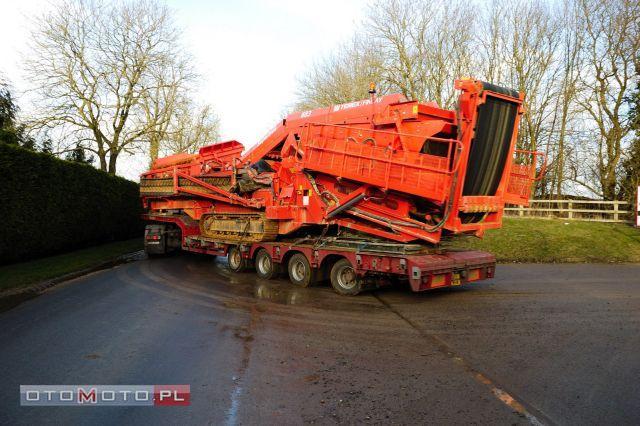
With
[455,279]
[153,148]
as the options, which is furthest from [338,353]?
[153,148]

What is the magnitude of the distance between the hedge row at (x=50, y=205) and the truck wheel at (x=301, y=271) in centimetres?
753

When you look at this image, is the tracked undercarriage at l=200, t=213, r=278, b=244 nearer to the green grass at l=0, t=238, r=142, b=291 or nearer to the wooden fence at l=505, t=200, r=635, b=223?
the green grass at l=0, t=238, r=142, b=291

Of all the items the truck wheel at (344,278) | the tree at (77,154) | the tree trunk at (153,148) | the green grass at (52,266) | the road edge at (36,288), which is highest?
the tree trunk at (153,148)

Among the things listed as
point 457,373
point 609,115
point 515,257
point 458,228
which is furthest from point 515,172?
point 609,115

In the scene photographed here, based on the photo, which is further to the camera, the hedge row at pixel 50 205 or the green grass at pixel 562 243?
the green grass at pixel 562 243

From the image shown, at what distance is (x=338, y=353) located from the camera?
5234 mm

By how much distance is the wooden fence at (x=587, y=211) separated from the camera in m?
20.6

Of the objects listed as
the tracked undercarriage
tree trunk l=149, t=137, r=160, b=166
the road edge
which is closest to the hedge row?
the road edge

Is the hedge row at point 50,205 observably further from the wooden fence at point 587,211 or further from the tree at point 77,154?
the wooden fence at point 587,211

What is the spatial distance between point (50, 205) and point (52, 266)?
8.49ft

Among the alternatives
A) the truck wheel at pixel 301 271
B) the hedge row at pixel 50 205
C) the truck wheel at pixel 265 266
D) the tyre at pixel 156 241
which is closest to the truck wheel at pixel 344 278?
the truck wheel at pixel 301 271

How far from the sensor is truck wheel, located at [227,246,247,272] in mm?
11430

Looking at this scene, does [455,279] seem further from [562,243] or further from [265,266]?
[562,243]

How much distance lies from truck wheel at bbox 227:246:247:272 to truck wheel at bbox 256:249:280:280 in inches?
27.7
